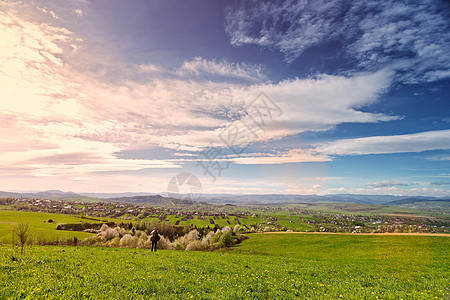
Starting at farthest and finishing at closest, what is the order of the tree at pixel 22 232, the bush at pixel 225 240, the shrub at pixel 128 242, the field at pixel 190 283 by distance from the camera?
the bush at pixel 225 240 < the shrub at pixel 128 242 < the tree at pixel 22 232 < the field at pixel 190 283

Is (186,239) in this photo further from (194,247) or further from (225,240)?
(225,240)

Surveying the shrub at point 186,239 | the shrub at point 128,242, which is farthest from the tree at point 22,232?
the shrub at point 186,239

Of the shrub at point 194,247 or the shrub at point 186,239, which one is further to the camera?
the shrub at point 186,239

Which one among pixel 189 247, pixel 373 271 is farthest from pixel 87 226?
pixel 373 271

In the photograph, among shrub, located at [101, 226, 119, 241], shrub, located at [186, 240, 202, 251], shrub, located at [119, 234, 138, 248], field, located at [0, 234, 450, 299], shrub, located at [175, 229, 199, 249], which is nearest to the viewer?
field, located at [0, 234, 450, 299]

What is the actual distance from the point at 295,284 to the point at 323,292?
1.94 metres

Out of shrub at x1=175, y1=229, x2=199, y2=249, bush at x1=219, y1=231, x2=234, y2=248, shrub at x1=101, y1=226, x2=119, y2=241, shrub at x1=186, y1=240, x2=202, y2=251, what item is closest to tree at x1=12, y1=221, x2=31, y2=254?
shrub at x1=186, y1=240, x2=202, y2=251

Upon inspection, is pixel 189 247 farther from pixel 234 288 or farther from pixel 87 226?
pixel 87 226

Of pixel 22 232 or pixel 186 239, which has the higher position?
pixel 22 232

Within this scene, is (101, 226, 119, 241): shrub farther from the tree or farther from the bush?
the tree

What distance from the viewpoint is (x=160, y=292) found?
9.76 meters

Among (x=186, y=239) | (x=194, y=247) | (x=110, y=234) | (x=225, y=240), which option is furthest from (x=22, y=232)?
(x=110, y=234)

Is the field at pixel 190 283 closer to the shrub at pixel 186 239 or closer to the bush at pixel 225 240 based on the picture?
the bush at pixel 225 240

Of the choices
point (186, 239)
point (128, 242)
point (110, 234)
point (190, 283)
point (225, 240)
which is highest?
point (190, 283)
